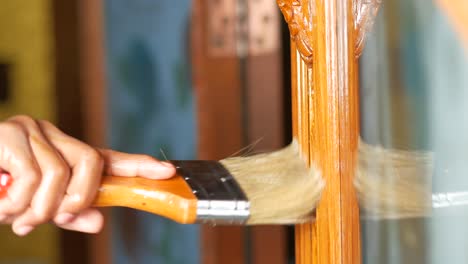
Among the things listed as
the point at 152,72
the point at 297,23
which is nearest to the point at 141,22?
the point at 152,72

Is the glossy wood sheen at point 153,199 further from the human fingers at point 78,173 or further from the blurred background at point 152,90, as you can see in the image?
the blurred background at point 152,90

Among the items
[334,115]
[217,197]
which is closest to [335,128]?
[334,115]

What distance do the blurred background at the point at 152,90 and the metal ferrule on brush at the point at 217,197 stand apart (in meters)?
1.09

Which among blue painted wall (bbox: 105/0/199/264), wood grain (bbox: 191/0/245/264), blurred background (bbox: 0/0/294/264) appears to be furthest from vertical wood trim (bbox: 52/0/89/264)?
wood grain (bbox: 191/0/245/264)

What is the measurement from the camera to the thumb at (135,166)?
0.69m

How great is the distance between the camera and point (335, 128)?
68 cm

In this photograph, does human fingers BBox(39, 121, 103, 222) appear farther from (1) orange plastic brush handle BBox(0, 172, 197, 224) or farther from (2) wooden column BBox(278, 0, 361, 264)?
(2) wooden column BBox(278, 0, 361, 264)

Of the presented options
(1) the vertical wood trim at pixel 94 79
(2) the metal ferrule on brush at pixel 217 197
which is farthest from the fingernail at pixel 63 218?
(1) the vertical wood trim at pixel 94 79

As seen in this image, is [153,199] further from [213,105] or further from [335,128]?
[213,105]

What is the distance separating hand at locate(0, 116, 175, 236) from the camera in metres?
0.63

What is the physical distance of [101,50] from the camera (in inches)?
78.8

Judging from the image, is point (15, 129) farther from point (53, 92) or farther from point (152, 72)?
point (53, 92)

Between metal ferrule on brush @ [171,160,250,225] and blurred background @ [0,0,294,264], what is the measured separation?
109cm

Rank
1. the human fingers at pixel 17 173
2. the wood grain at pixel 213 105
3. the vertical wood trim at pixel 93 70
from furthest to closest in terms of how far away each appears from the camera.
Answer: the vertical wood trim at pixel 93 70 → the wood grain at pixel 213 105 → the human fingers at pixel 17 173
